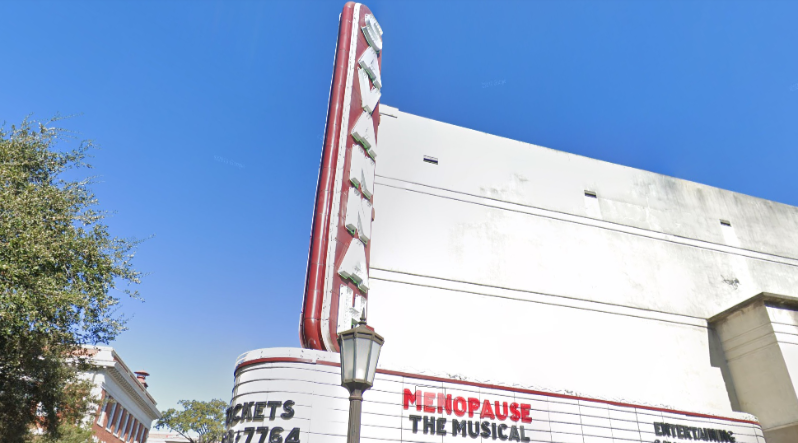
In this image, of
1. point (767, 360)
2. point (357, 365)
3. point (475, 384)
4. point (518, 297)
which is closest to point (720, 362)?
point (767, 360)

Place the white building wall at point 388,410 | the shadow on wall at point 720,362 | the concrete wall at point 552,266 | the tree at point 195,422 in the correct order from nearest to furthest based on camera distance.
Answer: the white building wall at point 388,410, the concrete wall at point 552,266, the shadow on wall at point 720,362, the tree at point 195,422

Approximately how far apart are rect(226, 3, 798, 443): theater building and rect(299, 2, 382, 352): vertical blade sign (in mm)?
56

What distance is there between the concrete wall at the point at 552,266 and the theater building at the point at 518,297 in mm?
71

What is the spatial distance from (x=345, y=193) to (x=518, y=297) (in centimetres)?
742

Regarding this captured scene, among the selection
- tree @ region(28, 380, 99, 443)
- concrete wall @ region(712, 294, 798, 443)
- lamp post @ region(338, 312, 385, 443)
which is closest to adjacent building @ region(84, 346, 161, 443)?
tree @ region(28, 380, 99, 443)

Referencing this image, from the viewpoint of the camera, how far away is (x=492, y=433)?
473 inches

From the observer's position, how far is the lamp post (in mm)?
6371

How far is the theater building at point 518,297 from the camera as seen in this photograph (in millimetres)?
11938

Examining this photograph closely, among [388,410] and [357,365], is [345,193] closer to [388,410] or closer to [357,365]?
[388,410]

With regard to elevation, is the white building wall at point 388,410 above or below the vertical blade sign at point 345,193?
below

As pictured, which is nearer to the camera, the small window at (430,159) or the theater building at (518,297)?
the theater building at (518,297)

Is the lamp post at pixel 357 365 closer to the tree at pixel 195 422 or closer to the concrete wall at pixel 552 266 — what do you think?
the concrete wall at pixel 552 266

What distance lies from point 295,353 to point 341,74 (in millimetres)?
9344

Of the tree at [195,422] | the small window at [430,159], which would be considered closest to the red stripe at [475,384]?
the small window at [430,159]
